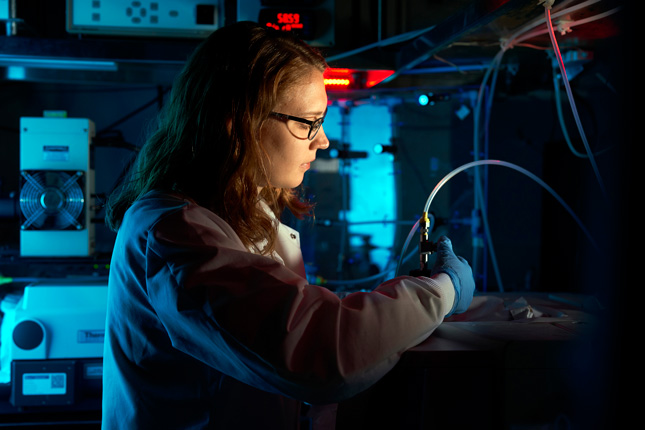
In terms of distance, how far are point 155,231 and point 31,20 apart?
177 centimetres

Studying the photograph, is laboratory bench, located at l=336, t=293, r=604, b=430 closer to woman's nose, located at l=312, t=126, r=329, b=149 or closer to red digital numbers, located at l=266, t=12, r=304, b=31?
woman's nose, located at l=312, t=126, r=329, b=149

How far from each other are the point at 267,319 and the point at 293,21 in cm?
147

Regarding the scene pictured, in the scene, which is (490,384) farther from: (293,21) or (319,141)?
(293,21)

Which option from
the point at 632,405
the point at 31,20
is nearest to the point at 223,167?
the point at 632,405

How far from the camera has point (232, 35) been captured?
0.87 meters

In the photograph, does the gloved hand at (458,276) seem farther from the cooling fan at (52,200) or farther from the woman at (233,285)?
the cooling fan at (52,200)

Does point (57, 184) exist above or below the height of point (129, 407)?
above

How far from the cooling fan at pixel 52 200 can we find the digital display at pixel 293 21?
3.42ft

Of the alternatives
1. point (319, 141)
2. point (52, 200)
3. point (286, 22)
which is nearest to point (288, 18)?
point (286, 22)

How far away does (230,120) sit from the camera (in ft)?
2.78

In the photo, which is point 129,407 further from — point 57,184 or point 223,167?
point 57,184

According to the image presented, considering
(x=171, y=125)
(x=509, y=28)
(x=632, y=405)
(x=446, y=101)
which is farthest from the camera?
(x=446, y=101)

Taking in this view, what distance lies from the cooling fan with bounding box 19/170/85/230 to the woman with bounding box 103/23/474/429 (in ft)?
3.67

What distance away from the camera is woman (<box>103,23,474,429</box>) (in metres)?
0.61
